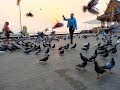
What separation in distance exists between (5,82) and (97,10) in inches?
1404

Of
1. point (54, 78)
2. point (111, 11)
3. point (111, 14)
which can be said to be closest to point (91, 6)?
point (111, 11)

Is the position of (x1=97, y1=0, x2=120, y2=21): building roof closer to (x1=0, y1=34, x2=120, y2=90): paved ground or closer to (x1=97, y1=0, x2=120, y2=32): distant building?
(x1=97, y1=0, x2=120, y2=32): distant building

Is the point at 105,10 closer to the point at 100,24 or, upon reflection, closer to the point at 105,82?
the point at 100,24

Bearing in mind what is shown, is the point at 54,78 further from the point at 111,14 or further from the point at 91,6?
the point at 91,6

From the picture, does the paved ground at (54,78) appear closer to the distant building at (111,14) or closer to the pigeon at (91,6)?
the distant building at (111,14)

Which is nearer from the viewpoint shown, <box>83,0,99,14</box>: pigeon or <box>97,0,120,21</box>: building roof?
<box>97,0,120,21</box>: building roof

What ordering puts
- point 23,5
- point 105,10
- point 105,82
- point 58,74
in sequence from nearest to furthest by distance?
point 105,82 → point 58,74 → point 23,5 → point 105,10

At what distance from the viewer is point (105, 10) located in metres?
40.9

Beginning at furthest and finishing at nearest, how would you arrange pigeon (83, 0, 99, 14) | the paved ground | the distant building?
pigeon (83, 0, 99, 14)
the distant building
the paved ground

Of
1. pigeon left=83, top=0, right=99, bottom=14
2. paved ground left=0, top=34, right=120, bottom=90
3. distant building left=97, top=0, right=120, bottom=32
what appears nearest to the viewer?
paved ground left=0, top=34, right=120, bottom=90

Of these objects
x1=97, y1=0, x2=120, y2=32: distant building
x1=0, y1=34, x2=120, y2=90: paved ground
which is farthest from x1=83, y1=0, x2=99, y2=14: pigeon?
x1=0, y1=34, x2=120, y2=90: paved ground

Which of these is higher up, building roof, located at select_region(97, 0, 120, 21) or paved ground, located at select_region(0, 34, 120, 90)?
building roof, located at select_region(97, 0, 120, 21)

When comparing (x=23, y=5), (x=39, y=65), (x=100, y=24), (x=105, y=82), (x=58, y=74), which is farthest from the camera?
(x=100, y=24)

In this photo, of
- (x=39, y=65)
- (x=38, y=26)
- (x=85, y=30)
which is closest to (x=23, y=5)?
(x=38, y=26)
